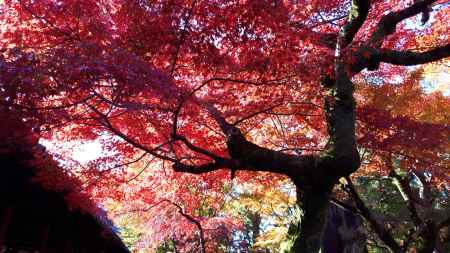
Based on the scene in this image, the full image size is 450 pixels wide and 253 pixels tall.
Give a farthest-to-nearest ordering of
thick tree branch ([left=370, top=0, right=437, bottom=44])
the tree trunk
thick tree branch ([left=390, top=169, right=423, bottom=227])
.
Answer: thick tree branch ([left=390, top=169, right=423, bottom=227]), thick tree branch ([left=370, top=0, right=437, bottom=44]), the tree trunk

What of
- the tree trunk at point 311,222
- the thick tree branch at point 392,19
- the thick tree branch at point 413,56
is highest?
the thick tree branch at point 392,19

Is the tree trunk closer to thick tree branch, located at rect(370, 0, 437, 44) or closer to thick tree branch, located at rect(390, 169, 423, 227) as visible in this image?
thick tree branch, located at rect(370, 0, 437, 44)

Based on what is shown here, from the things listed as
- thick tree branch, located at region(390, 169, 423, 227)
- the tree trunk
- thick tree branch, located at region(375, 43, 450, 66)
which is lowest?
the tree trunk

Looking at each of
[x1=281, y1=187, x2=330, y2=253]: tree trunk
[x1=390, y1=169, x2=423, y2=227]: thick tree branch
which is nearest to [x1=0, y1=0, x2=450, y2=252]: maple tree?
[x1=281, y1=187, x2=330, y2=253]: tree trunk

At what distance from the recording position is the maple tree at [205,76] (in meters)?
6.59

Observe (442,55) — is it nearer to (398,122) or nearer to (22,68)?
(398,122)

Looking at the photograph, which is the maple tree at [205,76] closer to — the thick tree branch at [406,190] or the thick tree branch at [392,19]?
the thick tree branch at [392,19]

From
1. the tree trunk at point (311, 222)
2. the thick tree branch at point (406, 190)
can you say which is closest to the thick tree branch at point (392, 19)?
the tree trunk at point (311, 222)

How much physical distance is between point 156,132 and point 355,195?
5893mm

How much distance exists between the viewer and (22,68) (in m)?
5.84

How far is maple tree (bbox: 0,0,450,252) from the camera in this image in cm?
659

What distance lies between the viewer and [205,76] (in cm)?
885

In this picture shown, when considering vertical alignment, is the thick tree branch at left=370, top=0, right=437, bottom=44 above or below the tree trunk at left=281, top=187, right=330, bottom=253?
above

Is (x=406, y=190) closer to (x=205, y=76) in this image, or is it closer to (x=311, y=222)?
(x=311, y=222)
